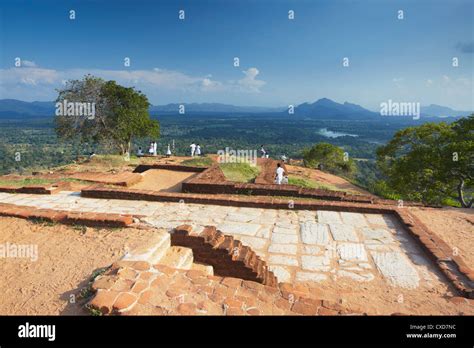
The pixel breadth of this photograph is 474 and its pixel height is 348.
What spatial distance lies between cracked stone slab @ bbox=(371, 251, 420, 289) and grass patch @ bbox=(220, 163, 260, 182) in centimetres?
636

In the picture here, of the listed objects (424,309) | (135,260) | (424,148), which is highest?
(424,148)

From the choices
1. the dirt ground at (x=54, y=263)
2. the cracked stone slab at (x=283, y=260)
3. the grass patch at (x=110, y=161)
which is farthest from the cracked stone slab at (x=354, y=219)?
the grass patch at (x=110, y=161)

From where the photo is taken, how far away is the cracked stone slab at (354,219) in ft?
18.8

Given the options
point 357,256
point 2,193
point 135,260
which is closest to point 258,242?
point 357,256

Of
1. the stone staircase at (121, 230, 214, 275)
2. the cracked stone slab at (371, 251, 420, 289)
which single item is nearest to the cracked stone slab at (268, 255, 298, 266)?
the stone staircase at (121, 230, 214, 275)

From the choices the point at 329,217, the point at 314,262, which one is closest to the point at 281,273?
the point at 314,262

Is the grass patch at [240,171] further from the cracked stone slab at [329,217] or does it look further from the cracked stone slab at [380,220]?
the cracked stone slab at [380,220]

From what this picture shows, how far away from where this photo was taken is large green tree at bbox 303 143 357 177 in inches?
982

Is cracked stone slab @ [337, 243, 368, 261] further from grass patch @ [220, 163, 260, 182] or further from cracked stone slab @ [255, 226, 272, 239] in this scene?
grass patch @ [220, 163, 260, 182]

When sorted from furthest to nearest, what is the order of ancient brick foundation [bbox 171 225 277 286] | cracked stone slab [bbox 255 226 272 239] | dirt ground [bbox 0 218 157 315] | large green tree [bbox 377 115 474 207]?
large green tree [bbox 377 115 474 207] → cracked stone slab [bbox 255 226 272 239] → ancient brick foundation [bbox 171 225 277 286] → dirt ground [bbox 0 218 157 315]
